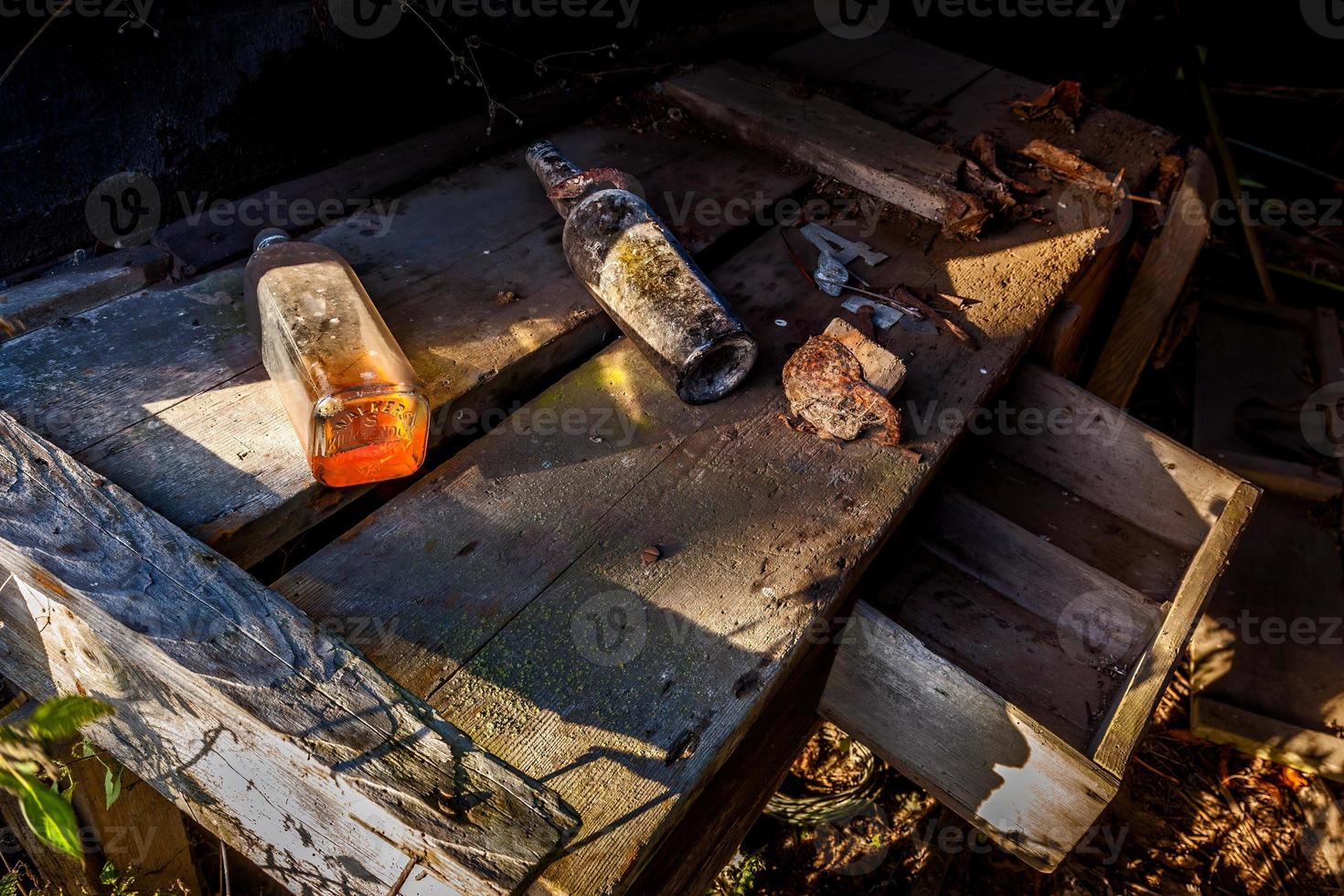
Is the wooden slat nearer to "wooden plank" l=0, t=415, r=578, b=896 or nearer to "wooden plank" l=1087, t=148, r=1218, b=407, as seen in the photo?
"wooden plank" l=0, t=415, r=578, b=896

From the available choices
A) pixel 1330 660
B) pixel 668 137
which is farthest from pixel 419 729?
pixel 1330 660

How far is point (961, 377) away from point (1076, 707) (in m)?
0.69

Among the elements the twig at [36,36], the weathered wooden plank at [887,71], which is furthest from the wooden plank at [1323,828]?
the twig at [36,36]

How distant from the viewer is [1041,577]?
186 centimetres

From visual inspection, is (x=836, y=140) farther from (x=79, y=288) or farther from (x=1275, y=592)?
(x=1275, y=592)

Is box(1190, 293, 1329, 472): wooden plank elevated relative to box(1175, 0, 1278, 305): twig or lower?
lower

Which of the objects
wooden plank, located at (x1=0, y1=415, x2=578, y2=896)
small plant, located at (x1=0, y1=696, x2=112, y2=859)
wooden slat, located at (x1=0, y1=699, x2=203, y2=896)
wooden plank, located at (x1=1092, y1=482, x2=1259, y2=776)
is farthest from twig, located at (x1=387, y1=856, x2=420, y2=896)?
wooden plank, located at (x1=1092, y1=482, x2=1259, y2=776)

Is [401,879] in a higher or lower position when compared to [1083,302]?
higher

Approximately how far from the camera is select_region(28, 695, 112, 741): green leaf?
3.31 ft

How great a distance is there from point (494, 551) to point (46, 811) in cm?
65

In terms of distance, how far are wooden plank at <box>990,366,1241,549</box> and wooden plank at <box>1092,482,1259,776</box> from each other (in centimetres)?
10

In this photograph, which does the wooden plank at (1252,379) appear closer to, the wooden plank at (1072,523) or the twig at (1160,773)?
the twig at (1160,773)

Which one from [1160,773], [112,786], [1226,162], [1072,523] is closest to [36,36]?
[112,786]

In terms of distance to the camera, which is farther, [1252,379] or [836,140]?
[1252,379]
